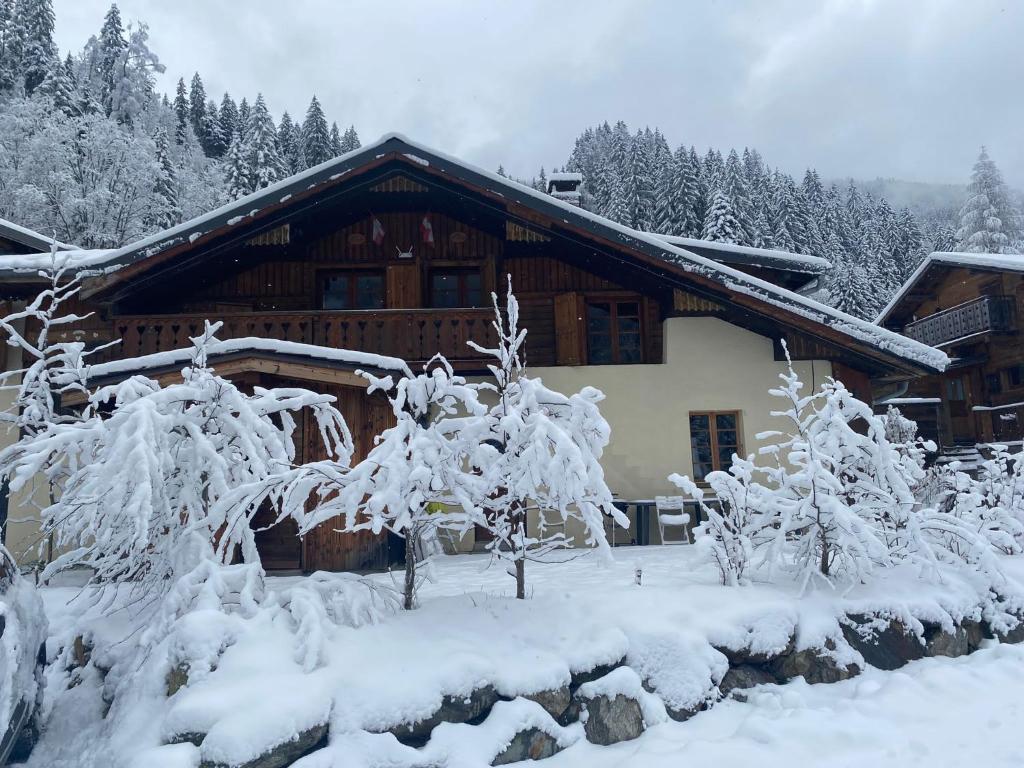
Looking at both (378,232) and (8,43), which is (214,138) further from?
(378,232)

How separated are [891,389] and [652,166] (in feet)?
148

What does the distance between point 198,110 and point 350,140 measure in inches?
660

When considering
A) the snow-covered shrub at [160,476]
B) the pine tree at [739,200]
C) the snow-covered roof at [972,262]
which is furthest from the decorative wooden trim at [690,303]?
the pine tree at [739,200]

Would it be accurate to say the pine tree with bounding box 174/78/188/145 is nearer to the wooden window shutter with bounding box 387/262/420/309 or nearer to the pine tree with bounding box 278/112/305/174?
the pine tree with bounding box 278/112/305/174

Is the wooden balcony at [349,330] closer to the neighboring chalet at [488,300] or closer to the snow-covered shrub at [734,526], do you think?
the neighboring chalet at [488,300]

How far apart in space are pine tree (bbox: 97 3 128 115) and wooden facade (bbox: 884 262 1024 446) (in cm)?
5460

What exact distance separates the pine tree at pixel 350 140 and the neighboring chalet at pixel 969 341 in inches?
1933

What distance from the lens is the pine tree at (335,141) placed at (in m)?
54.1

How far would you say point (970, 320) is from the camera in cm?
2416

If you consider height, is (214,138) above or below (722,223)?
above

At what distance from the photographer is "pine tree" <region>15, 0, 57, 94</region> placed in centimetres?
4231

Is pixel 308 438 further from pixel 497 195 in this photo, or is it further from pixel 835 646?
pixel 835 646

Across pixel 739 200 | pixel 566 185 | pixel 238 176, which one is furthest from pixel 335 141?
pixel 566 185

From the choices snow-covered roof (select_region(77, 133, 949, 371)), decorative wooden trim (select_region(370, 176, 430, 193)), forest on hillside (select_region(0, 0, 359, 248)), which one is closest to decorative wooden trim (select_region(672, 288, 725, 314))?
snow-covered roof (select_region(77, 133, 949, 371))
